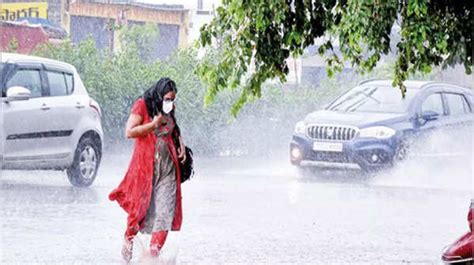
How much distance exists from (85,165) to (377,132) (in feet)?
16.9

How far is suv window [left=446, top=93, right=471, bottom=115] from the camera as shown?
2402cm

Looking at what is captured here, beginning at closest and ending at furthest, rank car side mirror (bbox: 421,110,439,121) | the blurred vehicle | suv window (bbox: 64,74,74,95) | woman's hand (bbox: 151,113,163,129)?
the blurred vehicle
woman's hand (bbox: 151,113,163,129)
suv window (bbox: 64,74,74,95)
car side mirror (bbox: 421,110,439,121)

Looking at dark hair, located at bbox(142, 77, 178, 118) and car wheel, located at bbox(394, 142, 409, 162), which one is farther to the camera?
car wheel, located at bbox(394, 142, 409, 162)

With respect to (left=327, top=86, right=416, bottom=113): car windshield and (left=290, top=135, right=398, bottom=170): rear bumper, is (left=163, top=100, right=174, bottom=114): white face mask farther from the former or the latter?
(left=327, top=86, right=416, bottom=113): car windshield

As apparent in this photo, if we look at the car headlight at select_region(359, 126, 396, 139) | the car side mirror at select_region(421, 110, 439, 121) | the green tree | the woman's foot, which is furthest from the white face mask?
the car side mirror at select_region(421, 110, 439, 121)

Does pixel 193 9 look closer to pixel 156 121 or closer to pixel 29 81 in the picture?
pixel 29 81

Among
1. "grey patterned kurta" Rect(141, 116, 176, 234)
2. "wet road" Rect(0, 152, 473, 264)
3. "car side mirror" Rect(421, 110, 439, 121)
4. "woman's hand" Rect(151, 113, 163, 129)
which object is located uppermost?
"woman's hand" Rect(151, 113, 163, 129)

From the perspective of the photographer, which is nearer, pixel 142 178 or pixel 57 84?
pixel 142 178

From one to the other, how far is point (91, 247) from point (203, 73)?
2998 mm

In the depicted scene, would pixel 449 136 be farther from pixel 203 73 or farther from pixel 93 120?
pixel 203 73

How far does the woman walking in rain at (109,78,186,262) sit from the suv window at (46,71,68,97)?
7372 millimetres

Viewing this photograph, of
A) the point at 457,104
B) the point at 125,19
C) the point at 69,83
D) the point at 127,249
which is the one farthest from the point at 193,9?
the point at 127,249

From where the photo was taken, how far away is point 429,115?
2334 centimetres

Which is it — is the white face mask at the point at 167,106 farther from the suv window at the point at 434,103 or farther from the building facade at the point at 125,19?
the building facade at the point at 125,19
